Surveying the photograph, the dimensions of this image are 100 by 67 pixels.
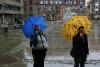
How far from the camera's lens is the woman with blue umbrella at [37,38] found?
12.0m

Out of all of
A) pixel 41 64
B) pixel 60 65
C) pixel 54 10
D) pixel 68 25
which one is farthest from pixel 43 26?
pixel 54 10

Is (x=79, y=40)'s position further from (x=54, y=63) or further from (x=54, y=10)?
(x=54, y=10)

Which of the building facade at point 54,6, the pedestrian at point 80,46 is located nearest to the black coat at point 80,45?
the pedestrian at point 80,46

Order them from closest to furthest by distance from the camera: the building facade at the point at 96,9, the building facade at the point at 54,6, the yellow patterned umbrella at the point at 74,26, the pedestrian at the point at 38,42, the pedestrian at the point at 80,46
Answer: the pedestrian at the point at 38,42 → the pedestrian at the point at 80,46 → the yellow patterned umbrella at the point at 74,26 → the building facade at the point at 54,6 → the building facade at the point at 96,9

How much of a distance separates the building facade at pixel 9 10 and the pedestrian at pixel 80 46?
62.1 metres

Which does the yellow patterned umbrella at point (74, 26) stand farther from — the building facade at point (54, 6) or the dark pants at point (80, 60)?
the building facade at point (54, 6)

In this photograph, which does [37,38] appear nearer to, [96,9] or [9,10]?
[9,10]

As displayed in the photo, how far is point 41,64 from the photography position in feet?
40.0

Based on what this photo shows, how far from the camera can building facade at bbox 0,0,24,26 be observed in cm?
8294

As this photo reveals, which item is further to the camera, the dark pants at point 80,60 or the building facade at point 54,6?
the building facade at point 54,6

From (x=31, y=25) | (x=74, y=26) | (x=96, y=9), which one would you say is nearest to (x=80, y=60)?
(x=31, y=25)

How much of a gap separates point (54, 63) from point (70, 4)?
560 feet

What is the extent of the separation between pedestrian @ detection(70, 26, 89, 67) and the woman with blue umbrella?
3.38 ft

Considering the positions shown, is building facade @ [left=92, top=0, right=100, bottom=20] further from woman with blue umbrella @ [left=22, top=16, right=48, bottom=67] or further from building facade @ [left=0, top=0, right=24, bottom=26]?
woman with blue umbrella @ [left=22, top=16, right=48, bottom=67]
